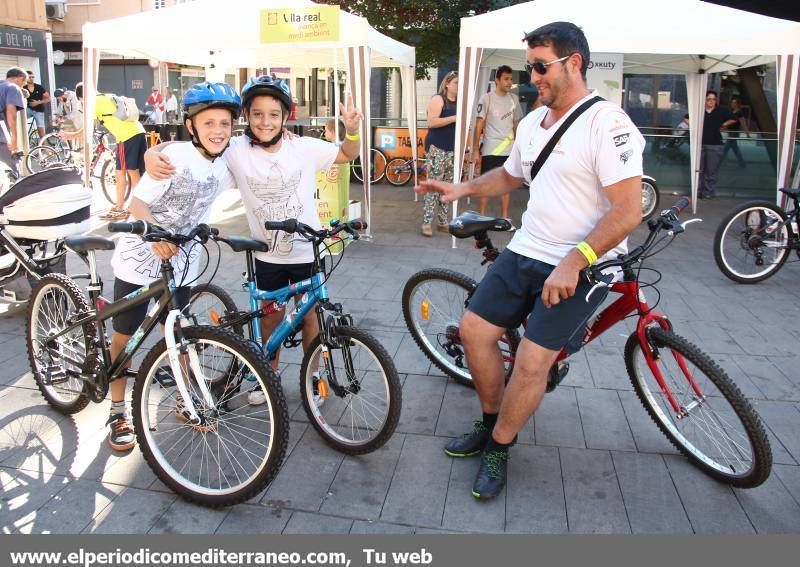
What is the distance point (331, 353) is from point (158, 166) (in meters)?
1.13

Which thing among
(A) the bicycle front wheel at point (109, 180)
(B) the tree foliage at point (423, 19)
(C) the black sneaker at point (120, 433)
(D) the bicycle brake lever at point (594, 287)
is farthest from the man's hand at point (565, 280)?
(B) the tree foliage at point (423, 19)

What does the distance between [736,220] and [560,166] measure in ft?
14.9

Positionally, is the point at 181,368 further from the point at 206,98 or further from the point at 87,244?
the point at 206,98

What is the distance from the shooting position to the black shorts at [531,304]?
8.96ft

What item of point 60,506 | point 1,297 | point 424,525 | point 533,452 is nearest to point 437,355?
point 533,452

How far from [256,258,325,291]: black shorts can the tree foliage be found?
10.3 m

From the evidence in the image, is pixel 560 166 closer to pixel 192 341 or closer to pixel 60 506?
pixel 192 341

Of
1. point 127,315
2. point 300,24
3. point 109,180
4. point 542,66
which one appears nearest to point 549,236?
point 542,66

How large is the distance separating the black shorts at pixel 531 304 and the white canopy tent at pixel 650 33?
4.54 m

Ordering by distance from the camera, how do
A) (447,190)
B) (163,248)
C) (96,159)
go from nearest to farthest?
(163,248) < (447,190) < (96,159)

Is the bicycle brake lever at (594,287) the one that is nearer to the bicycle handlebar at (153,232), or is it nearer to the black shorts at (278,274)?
the black shorts at (278,274)

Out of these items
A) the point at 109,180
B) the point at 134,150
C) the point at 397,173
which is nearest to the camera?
the point at 134,150

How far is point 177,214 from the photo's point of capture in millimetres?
3082

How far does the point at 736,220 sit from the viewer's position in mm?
6402
